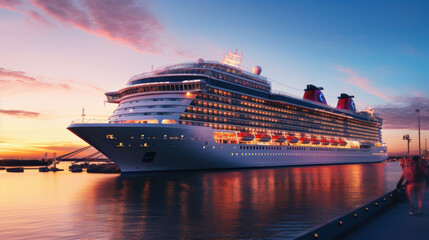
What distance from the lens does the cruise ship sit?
44531 mm

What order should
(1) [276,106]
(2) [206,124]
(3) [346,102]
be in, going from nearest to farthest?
(2) [206,124]
(1) [276,106]
(3) [346,102]

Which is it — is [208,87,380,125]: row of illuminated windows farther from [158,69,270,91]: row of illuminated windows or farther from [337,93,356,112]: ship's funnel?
[337,93,356,112]: ship's funnel

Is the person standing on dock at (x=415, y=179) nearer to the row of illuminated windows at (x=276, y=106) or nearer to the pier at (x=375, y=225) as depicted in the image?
the pier at (x=375, y=225)

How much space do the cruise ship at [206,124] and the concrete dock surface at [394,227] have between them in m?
34.6

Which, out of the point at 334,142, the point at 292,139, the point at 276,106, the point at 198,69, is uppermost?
the point at 198,69

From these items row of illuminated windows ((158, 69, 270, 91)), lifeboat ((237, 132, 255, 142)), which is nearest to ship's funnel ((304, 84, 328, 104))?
row of illuminated windows ((158, 69, 270, 91))

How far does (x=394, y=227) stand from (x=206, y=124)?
43.6 metres

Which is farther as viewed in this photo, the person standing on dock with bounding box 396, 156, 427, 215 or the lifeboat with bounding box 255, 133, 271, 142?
the lifeboat with bounding box 255, 133, 271, 142

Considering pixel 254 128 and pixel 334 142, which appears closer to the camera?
pixel 254 128

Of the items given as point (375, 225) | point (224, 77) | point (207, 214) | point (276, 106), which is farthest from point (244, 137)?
point (375, 225)

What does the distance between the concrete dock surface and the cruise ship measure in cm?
3464

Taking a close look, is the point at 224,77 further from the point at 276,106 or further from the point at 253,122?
the point at 276,106

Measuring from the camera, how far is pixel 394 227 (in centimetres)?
1055

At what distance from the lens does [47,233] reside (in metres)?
13.5
